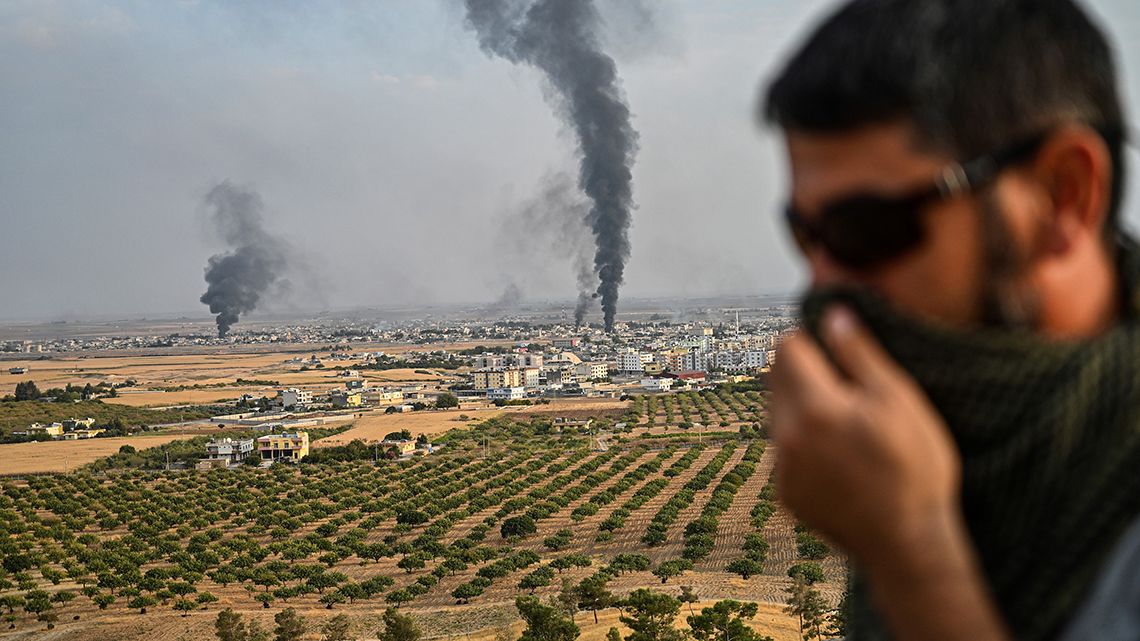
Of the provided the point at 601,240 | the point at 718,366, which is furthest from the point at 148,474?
the point at 601,240

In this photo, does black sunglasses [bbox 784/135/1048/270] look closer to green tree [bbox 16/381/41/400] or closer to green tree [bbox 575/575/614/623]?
green tree [bbox 575/575/614/623]

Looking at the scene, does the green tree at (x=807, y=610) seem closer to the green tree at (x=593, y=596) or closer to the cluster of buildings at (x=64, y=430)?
the green tree at (x=593, y=596)

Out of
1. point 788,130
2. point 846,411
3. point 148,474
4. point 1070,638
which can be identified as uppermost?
point 788,130

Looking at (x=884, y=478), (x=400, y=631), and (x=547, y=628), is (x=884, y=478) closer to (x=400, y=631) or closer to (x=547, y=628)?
(x=547, y=628)

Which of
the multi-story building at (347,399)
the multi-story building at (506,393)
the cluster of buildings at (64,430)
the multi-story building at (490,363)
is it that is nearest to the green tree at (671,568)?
the cluster of buildings at (64,430)

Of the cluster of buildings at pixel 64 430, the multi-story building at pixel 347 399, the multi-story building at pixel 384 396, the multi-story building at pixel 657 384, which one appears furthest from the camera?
the multi-story building at pixel 657 384

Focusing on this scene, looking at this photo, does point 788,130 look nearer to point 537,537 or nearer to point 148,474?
point 537,537

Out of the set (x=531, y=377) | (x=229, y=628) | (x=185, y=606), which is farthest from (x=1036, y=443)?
(x=531, y=377)
